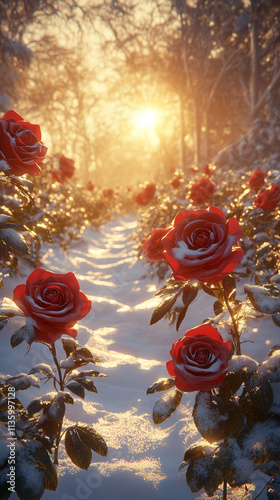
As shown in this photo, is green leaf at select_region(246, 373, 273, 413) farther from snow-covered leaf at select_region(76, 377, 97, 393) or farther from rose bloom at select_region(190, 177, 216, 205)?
rose bloom at select_region(190, 177, 216, 205)

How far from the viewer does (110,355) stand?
114 inches

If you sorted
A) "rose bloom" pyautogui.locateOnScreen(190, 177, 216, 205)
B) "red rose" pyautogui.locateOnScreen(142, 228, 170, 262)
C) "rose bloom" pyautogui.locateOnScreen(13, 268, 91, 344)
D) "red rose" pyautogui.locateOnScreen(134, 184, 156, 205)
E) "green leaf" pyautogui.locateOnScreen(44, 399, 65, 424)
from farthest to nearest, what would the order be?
"red rose" pyautogui.locateOnScreen(134, 184, 156, 205) → "rose bloom" pyautogui.locateOnScreen(190, 177, 216, 205) → "red rose" pyautogui.locateOnScreen(142, 228, 170, 262) → "green leaf" pyautogui.locateOnScreen(44, 399, 65, 424) → "rose bloom" pyautogui.locateOnScreen(13, 268, 91, 344)

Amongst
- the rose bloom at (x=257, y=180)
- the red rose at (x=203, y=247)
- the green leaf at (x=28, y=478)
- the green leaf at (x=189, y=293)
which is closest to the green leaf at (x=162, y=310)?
the green leaf at (x=189, y=293)

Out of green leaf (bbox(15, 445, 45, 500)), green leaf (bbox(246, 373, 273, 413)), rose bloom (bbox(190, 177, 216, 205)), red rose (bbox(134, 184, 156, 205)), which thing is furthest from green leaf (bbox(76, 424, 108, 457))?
red rose (bbox(134, 184, 156, 205))

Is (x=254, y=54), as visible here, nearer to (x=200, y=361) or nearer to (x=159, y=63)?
(x=159, y=63)

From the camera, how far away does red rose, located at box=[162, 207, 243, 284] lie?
967 millimetres

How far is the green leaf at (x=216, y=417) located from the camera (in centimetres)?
103

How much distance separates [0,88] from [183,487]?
13830 mm

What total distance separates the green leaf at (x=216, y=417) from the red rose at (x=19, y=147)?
1.14 m

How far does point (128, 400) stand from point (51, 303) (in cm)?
150

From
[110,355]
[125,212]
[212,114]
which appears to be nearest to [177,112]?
[212,114]

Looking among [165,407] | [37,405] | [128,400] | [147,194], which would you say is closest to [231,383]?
[165,407]

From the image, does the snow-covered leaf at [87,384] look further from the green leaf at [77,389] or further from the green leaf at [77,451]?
the green leaf at [77,451]

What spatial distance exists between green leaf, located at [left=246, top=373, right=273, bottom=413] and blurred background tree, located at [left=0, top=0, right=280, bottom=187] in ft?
28.0
